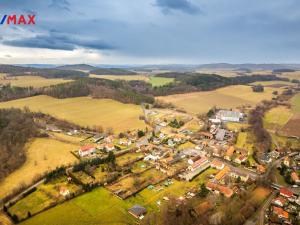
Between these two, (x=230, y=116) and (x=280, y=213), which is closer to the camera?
(x=280, y=213)

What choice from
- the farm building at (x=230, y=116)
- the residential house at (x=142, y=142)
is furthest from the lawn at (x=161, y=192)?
the farm building at (x=230, y=116)

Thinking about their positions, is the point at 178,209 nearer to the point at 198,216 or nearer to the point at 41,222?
the point at 198,216

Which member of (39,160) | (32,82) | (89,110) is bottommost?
(39,160)

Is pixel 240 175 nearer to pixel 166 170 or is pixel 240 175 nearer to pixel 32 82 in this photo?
pixel 166 170

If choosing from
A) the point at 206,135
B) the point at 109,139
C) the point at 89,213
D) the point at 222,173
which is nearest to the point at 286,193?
the point at 222,173

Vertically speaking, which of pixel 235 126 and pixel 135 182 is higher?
pixel 235 126

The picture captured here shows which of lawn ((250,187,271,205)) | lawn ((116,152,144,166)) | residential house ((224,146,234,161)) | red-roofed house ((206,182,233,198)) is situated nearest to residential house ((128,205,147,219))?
red-roofed house ((206,182,233,198))
